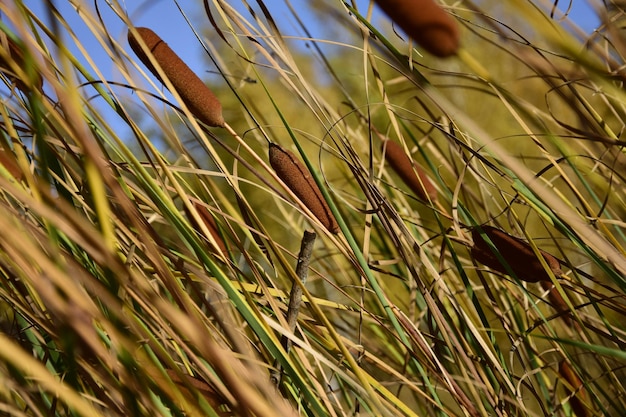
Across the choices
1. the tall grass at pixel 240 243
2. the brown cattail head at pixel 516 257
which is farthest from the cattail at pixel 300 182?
the brown cattail head at pixel 516 257

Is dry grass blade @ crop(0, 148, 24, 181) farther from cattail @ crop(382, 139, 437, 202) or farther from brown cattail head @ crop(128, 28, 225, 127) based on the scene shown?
cattail @ crop(382, 139, 437, 202)

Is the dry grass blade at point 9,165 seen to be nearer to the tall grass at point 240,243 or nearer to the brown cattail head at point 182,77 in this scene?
the tall grass at point 240,243

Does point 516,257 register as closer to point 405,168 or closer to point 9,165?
point 405,168

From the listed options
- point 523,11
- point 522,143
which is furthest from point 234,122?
point 523,11

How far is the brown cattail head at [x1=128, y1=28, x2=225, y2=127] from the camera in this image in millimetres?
398

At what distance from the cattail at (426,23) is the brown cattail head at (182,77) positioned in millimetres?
183

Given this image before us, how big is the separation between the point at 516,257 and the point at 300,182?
0.15 metres

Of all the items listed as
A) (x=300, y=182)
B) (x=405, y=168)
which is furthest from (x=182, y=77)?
(x=405, y=168)

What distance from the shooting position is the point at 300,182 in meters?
0.41

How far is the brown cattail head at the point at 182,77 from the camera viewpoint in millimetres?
398

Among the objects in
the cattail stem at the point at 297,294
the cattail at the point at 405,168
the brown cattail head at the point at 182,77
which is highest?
the cattail at the point at 405,168

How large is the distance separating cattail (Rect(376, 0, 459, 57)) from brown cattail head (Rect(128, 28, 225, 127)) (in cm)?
18

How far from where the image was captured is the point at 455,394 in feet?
1.38

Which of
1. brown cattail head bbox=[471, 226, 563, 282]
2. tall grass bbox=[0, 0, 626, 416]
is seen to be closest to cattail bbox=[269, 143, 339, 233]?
tall grass bbox=[0, 0, 626, 416]
